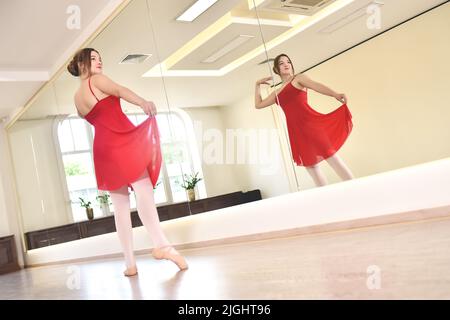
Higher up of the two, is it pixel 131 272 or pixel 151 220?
pixel 151 220

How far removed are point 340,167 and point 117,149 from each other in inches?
60.6

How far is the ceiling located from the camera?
2791mm

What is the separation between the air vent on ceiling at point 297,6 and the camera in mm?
2850

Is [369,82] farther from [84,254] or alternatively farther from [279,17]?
[84,254]

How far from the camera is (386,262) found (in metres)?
1.53

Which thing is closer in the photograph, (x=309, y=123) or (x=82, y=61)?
(x=309, y=123)

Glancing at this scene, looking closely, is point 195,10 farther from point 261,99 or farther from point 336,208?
point 336,208

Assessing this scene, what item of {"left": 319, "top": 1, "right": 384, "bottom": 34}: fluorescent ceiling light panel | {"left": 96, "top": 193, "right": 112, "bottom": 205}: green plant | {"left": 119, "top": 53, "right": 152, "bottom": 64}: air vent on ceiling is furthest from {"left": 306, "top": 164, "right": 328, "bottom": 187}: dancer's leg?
{"left": 96, "top": 193, "right": 112, "bottom": 205}: green plant

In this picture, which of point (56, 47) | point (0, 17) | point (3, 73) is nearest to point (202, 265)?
point (0, 17)

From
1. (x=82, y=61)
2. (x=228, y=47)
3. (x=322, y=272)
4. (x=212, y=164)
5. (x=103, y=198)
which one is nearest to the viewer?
(x=322, y=272)

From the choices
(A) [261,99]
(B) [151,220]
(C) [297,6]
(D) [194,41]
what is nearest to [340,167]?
(A) [261,99]

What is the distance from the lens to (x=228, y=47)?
352 cm

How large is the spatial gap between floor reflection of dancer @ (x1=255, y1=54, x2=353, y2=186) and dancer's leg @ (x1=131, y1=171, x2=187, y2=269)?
106 centimetres

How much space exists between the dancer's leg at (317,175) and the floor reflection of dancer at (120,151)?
1074 mm
